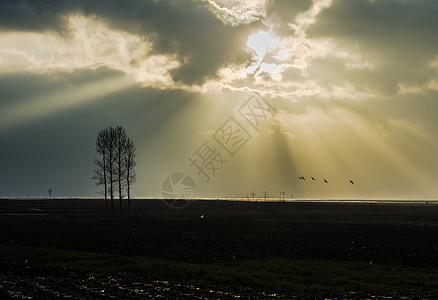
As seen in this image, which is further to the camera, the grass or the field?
the grass

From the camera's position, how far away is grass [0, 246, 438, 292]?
2116cm

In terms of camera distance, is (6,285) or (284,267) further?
(284,267)

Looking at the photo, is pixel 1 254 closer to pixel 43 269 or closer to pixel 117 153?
pixel 43 269

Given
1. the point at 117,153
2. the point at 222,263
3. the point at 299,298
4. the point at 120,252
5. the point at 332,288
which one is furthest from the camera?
the point at 117,153

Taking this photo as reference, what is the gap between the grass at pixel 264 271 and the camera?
69.4 feet

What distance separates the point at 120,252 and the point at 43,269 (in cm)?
815

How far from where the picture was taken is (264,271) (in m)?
24.2

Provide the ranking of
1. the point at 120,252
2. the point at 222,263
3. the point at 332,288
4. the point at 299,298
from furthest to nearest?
the point at 120,252 → the point at 222,263 → the point at 332,288 → the point at 299,298

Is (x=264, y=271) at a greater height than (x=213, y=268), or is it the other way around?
(x=213, y=268)

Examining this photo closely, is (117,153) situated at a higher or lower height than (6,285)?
higher

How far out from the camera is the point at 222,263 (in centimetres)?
2695

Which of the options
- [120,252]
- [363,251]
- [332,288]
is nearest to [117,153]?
[120,252]

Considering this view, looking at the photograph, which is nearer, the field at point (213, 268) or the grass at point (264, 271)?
the field at point (213, 268)

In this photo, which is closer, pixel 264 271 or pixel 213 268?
pixel 264 271
